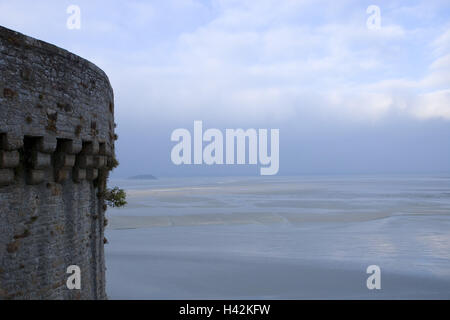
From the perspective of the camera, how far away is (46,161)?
7.22 meters

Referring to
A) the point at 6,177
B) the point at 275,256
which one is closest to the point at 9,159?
the point at 6,177

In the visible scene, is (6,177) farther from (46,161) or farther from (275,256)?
(275,256)

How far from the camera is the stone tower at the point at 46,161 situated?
6.54 meters

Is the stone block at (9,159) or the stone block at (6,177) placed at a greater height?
the stone block at (9,159)

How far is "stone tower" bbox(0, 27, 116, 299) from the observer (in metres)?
6.54

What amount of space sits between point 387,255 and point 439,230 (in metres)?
11.5

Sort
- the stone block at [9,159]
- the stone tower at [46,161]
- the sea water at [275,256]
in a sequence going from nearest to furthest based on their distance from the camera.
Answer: the stone block at [9,159], the stone tower at [46,161], the sea water at [275,256]

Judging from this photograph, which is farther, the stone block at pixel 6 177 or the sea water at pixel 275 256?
the sea water at pixel 275 256

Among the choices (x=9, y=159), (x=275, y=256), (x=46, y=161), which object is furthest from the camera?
(x=275, y=256)

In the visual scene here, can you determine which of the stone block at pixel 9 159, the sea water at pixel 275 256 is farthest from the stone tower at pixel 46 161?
the sea water at pixel 275 256

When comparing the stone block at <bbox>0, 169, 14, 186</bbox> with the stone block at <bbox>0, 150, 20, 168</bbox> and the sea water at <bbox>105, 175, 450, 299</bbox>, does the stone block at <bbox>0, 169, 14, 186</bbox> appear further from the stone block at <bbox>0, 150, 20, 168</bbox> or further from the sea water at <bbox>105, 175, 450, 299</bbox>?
the sea water at <bbox>105, 175, 450, 299</bbox>

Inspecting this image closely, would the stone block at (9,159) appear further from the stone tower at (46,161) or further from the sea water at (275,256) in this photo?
the sea water at (275,256)

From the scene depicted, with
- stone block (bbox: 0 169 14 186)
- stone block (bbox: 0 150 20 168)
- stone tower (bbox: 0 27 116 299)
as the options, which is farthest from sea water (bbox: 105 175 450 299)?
stone block (bbox: 0 150 20 168)

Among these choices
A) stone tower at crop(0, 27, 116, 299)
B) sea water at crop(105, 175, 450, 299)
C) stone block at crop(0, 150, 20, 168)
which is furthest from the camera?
sea water at crop(105, 175, 450, 299)
